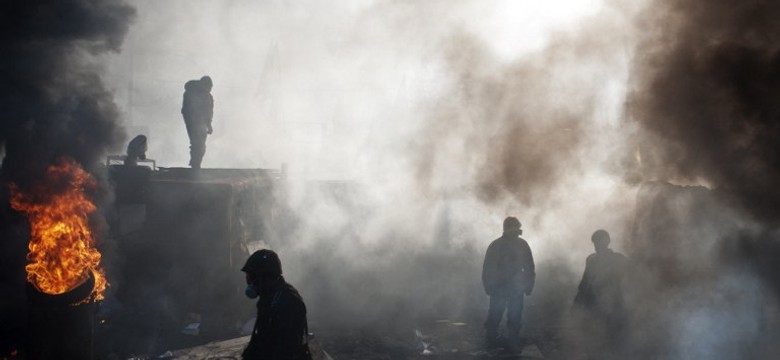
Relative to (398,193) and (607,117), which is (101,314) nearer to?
(398,193)

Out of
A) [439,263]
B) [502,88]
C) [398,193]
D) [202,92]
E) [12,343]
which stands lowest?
[12,343]

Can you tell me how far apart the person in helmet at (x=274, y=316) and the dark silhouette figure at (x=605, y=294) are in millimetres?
4571

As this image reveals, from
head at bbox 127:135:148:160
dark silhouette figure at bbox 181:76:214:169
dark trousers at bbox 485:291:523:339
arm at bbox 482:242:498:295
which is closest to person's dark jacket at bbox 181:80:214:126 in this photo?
dark silhouette figure at bbox 181:76:214:169

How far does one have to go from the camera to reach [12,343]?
22.9ft

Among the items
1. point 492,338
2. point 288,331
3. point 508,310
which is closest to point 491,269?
point 508,310

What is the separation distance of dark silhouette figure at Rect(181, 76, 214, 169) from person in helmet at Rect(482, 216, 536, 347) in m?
5.71

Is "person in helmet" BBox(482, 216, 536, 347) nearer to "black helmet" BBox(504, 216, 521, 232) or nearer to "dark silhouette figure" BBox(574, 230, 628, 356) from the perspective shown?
"black helmet" BBox(504, 216, 521, 232)

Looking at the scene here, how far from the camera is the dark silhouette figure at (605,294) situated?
6.71m

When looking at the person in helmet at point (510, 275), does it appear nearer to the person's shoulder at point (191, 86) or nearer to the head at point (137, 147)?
the person's shoulder at point (191, 86)

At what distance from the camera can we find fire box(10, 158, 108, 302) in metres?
5.80

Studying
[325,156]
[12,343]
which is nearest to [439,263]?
[12,343]

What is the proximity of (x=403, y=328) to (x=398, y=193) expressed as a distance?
698 cm

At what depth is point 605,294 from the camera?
22.2 feet

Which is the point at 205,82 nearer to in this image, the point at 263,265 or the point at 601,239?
the point at 263,265
